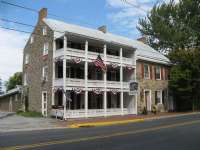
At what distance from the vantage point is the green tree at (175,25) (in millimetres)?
55000

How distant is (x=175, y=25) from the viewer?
185 feet

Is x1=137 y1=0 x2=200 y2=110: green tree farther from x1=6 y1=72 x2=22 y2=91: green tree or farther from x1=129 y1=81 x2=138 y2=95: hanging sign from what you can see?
x1=6 y1=72 x2=22 y2=91: green tree

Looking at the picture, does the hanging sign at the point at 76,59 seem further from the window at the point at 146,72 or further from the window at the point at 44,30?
the window at the point at 146,72

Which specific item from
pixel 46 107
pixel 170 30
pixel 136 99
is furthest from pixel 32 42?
pixel 170 30

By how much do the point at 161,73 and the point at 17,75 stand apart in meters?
43.6

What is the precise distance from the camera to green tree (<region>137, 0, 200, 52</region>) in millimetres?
55000

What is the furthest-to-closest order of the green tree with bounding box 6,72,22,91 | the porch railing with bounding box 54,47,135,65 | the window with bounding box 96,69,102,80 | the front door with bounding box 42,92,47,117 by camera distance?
the green tree with bounding box 6,72,22,91
the window with bounding box 96,69,102,80
the front door with bounding box 42,92,47,117
the porch railing with bounding box 54,47,135,65

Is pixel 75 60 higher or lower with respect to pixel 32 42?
lower

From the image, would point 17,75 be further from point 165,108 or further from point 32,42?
point 165,108

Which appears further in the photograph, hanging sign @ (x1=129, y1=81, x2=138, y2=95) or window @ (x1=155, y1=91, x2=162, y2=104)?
window @ (x1=155, y1=91, x2=162, y2=104)

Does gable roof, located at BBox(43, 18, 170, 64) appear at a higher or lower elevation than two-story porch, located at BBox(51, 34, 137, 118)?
higher

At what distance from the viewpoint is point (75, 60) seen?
97.5 ft

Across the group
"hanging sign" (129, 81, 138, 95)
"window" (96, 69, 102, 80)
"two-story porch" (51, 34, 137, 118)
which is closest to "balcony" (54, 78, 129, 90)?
"two-story porch" (51, 34, 137, 118)

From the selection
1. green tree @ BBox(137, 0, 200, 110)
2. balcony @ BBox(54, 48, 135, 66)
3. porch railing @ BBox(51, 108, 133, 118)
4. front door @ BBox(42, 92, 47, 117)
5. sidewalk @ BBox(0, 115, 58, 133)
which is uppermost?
green tree @ BBox(137, 0, 200, 110)
